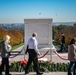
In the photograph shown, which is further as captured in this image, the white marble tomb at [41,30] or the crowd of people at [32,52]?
the white marble tomb at [41,30]

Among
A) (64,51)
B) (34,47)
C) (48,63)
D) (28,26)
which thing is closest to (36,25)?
(28,26)

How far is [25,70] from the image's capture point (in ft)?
32.7

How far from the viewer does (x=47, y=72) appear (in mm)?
10320

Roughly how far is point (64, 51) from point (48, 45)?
2.40 metres

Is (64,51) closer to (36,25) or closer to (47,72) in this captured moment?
(36,25)

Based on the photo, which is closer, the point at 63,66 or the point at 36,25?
the point at 63,66

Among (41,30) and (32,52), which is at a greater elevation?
(41,30)

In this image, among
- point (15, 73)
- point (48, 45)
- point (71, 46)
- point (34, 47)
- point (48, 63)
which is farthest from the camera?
point (48, 45)

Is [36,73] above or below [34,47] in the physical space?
below

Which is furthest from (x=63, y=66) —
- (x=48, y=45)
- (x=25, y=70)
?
(x=48, y=45)

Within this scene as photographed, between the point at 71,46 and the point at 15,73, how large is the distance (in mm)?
2627

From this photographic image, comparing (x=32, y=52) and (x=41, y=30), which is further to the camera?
(x=41, y=30)

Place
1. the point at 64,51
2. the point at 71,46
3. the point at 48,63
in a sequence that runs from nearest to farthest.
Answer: the point at 71,46 → the point at 48,63 → the point at 64,51

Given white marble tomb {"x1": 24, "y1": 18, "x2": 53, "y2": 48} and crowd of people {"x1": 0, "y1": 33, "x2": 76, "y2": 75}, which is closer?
crowd of people {"x1": 0, "y1": 33, "x2": 76, "y2": 75}
